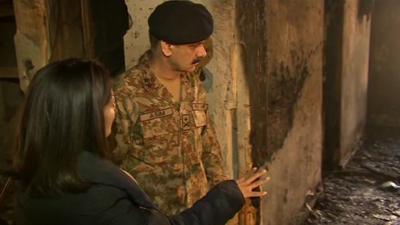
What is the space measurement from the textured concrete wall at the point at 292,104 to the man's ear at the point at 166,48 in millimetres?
1012

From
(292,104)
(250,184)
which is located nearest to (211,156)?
(250,184)

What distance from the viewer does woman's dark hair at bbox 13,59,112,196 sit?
4.29 ft

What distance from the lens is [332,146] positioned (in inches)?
201

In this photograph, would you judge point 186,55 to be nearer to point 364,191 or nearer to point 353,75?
point 364,191

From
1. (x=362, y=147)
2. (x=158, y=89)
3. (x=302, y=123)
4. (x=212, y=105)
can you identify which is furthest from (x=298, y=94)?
(x=362, y=147)

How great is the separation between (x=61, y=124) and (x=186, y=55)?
89cm

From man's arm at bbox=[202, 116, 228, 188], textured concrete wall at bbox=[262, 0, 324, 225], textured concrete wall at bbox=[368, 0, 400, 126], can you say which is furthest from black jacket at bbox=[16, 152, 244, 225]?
textured concrete wall at bbox=[368, 0, 400, 126]

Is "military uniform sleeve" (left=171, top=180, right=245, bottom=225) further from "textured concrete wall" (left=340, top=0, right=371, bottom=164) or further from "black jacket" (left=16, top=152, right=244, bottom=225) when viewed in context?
"textured concrete wall" (left=340, top=0, right=371, bottom=164)

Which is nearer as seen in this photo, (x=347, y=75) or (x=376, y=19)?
(x=347, y=75)

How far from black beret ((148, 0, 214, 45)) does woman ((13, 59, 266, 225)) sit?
0.65m

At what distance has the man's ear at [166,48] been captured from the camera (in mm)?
2062

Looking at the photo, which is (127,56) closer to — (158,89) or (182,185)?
(158,89)

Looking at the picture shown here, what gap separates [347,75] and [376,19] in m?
2.02

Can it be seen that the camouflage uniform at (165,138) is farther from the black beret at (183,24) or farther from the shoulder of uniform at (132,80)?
the black beret at (183,24)
